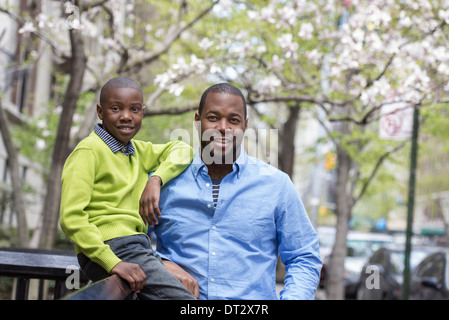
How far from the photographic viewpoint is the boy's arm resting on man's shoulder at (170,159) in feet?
8.84

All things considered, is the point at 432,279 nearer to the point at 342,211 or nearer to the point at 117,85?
the point at 342,211

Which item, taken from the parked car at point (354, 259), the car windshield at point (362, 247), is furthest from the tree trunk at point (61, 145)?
the car windshield at point (362, 247)

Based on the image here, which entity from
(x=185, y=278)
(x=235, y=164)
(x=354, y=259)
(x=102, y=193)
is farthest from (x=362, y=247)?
(x=102, y=193)

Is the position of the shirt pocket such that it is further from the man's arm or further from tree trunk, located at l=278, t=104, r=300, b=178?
tree trunk, located at l=278, t=104, r=300, b=178

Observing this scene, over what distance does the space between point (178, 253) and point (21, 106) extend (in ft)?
61.3

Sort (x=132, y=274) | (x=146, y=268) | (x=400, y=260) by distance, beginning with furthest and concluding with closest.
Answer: (x=400, y=260) < (x=146, y=268) < (x=132, y=274)

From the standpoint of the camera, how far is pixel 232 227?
260 centimetres

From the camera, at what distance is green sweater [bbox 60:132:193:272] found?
7.71ft

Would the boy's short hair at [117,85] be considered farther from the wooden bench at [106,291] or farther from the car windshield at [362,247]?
the car windshield at [362,247]

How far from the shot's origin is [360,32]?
8727mm

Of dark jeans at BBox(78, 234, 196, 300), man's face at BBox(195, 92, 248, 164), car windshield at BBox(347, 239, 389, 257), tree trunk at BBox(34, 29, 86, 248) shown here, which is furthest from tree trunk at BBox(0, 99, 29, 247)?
car windshield at BBox(347, 239, 389, 257)

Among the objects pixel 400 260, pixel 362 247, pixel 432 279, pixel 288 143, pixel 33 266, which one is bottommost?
pixel 362 247

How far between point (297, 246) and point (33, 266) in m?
1.65
